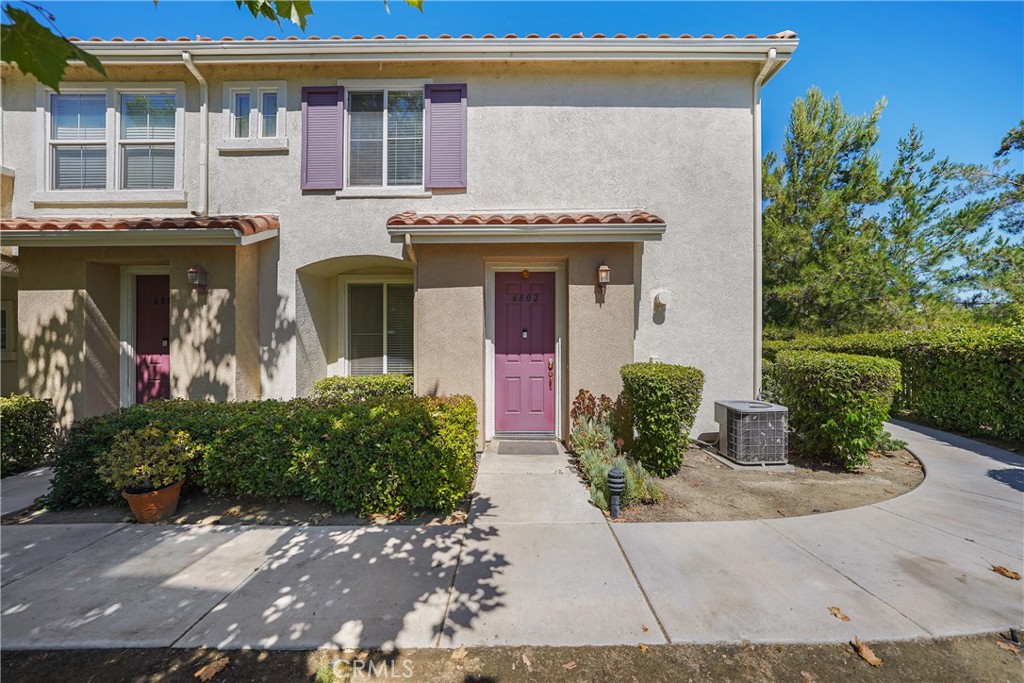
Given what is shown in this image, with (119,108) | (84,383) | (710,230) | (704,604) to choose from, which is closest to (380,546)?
(704,604)

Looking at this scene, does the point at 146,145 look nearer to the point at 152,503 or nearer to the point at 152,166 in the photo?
the point at 152,166

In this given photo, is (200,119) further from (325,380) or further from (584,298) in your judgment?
(584,298)

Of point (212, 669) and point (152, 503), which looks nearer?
point (212, 669)

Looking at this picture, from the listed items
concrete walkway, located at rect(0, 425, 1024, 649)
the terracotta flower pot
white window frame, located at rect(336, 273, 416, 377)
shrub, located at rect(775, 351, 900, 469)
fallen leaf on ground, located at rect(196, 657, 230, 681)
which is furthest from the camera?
white window frame, located at rect(336, 273, 416, 377)

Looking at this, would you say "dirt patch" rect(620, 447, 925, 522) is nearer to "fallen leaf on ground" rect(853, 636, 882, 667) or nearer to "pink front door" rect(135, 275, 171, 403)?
"fallen leaf on ground" rect(853, 636, 882, 667)

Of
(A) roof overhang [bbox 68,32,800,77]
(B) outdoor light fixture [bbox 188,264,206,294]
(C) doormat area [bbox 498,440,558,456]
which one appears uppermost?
(A) roof overhang [bbox 68,32,800,77]

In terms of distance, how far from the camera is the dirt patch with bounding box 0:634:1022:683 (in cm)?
224

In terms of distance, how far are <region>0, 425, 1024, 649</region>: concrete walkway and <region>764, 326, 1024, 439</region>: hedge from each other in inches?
123

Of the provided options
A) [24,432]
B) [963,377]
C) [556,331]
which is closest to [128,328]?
[24,432]

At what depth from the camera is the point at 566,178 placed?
6824 millimetres

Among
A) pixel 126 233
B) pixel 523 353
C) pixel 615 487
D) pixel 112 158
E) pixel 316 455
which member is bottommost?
pixel 615 487

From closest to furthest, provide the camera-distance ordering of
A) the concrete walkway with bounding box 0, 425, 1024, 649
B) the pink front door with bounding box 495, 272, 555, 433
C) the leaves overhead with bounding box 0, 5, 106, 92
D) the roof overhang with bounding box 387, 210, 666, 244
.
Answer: the leaves overhead with bounding box 0, 5, 106, 92 < the concrete walkway with bounding box 0, 425, 1024, 649 < the roof overhang with bounding box 387, 210, 666, 244 < the pink front door with bounding box 495, 272, 555, 433

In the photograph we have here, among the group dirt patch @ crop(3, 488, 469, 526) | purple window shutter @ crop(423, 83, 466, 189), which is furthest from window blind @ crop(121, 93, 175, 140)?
dirt patch @ crop(3, 488, 469, 526)

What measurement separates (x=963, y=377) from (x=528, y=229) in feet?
26.8
